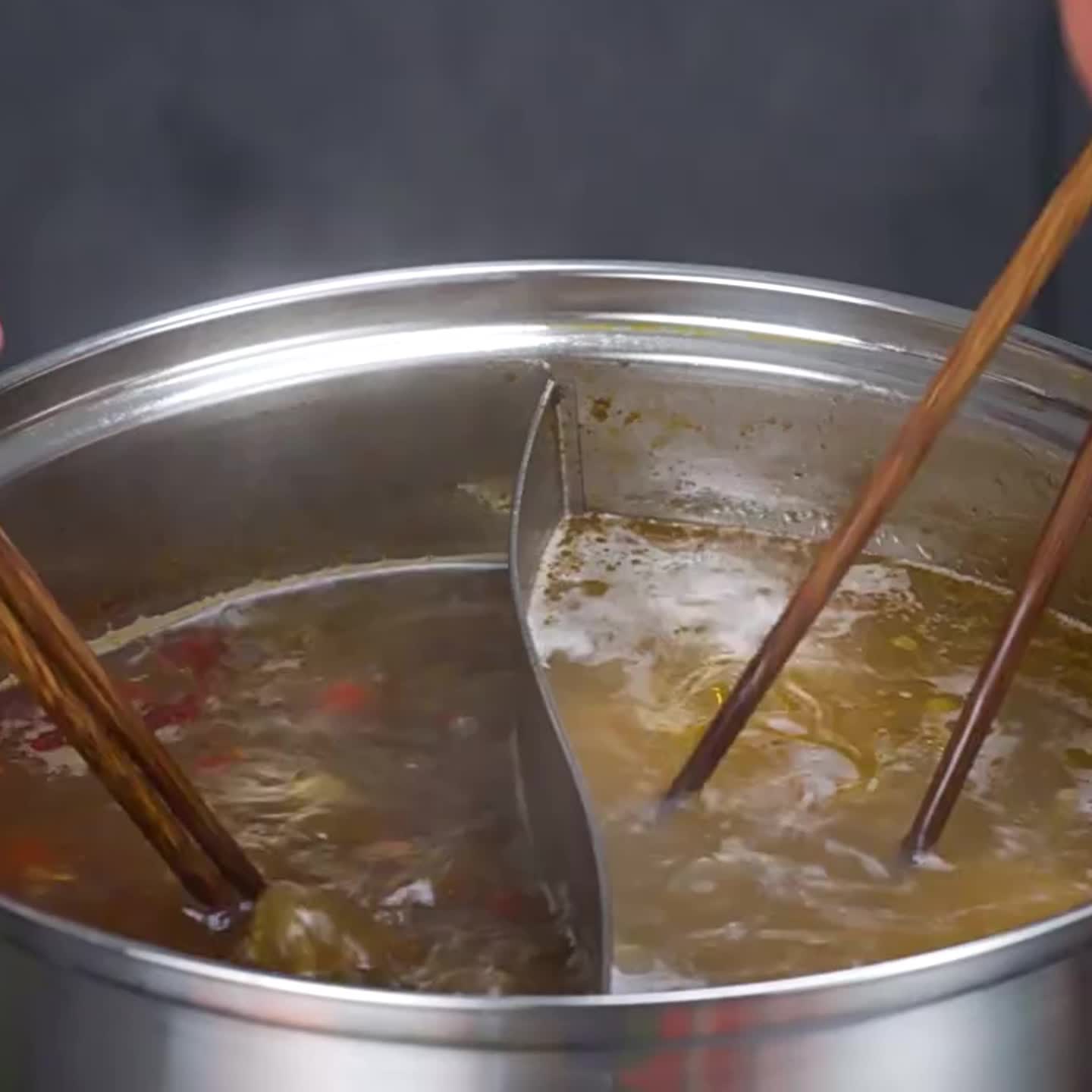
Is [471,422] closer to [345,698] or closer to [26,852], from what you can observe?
[345,698]

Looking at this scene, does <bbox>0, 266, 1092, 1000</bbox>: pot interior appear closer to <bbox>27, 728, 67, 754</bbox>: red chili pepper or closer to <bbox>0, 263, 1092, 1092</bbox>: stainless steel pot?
<bbox>0, 263, 1092, 1092</bbox>: stainless steel pot

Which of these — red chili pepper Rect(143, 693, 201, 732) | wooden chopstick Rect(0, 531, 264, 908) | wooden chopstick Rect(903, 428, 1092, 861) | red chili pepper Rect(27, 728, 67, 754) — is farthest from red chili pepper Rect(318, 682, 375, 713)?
wooden chopstick Rect(903, 428, 1092, 861)

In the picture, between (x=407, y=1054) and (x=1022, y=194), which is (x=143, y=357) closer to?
(x=407, y=1054)

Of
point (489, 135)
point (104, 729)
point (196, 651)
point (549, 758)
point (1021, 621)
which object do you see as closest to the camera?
point (104, 729)

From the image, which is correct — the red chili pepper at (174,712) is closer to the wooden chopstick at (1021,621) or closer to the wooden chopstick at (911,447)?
the wooden chopstick at (911,447)

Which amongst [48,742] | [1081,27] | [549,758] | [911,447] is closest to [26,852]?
[48,742]

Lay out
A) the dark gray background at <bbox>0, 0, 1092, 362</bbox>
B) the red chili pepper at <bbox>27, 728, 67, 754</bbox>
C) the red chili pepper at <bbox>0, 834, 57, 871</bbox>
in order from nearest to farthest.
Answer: the red chili pepper at <bbox>0, 834, 57, 871</bbox>, the red chili pepper at <bbox>27, 728, 67, 754</bbox>, the dark gray background at <bbox>0, 0, 1092, 362</bbox>
